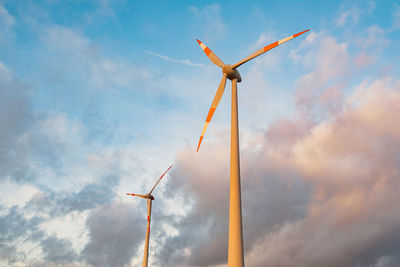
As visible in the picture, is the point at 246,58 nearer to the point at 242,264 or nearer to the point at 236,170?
the point at 236,170

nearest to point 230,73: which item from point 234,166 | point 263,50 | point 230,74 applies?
point 230,74

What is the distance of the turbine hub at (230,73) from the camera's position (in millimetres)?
40500

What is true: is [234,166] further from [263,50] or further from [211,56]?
[211,56]

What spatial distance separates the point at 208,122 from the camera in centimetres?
4025

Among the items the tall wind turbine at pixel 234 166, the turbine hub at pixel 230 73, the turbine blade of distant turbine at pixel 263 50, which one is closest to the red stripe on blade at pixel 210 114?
the tall wind turbine at pixel 234 166

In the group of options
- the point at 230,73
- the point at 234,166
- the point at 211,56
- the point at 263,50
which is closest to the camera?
the point at 234,166

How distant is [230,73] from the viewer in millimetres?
40531

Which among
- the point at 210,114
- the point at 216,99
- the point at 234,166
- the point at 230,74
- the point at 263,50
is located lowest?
the point at 234,166

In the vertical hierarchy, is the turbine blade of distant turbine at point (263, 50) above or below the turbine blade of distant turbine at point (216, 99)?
above

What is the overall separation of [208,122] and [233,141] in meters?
8.87

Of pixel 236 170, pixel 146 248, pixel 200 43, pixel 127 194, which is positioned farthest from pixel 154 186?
pixel 236 170

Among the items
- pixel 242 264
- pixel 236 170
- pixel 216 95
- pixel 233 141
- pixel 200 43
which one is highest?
pixel 200 43

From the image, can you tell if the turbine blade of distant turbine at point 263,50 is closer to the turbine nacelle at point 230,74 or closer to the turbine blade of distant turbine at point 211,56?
the turbine nacelle at point 230,74

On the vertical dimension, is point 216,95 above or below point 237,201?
above
